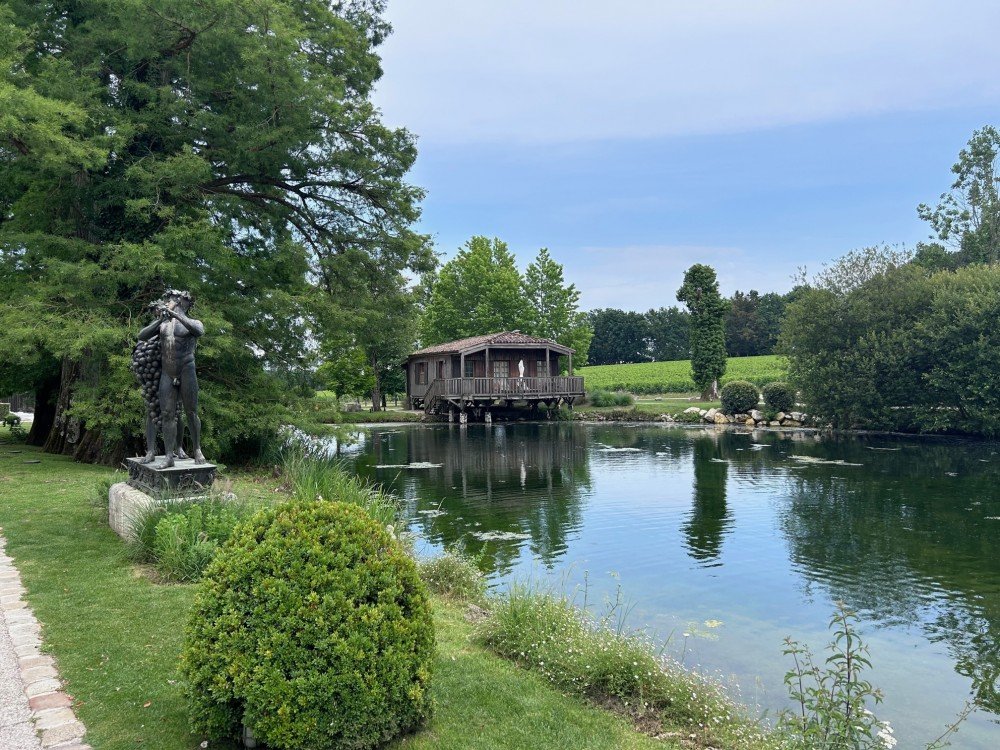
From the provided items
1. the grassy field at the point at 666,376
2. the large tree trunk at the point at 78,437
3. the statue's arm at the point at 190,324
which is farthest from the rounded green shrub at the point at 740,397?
the statue's arm at the point at 190,324

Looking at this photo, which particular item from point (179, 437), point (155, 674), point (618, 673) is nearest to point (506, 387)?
point (179, 437)

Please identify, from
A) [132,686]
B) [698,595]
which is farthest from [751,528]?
[132,686]

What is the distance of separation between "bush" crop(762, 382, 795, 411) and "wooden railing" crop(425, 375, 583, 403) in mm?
10102

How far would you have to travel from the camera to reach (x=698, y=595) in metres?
8.40

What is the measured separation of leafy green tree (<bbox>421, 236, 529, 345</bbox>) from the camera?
A: 152ft

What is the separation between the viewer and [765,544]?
36.1 ft

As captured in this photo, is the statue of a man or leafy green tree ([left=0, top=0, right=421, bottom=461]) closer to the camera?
the statue of a man

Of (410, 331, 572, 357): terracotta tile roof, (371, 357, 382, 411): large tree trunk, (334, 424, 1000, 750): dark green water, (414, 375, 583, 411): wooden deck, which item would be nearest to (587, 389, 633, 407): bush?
(414, 375, 583, 411): wooden deck

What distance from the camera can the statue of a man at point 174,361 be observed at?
25.3 ft

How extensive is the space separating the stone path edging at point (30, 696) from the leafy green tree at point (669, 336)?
262ft

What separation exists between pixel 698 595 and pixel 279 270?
12.4 metres

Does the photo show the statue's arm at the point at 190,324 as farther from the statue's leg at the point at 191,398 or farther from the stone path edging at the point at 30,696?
the stone path edging at the point at 30,696

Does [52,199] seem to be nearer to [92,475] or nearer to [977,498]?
[92,475]

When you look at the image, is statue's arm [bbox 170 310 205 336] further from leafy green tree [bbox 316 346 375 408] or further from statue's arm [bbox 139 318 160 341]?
leafy green tree [bbox 316 346 375 408]
